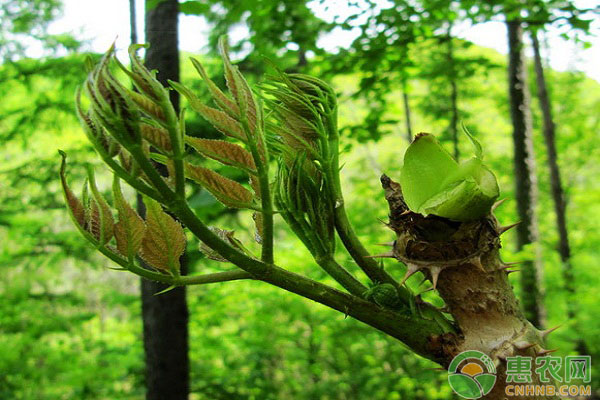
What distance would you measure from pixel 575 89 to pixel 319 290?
13885 mm

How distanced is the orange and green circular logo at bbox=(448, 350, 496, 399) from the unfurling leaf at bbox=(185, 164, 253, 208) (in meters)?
0.32

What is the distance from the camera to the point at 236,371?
5.55 meters

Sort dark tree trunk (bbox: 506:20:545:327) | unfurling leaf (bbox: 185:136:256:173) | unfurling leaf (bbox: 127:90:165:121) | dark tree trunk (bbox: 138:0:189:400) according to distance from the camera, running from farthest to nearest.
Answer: dark tree trunk (bbox: 506:20:545:327) → dark tree trunk (bbox: 138:0:189:400) → unfurling leaf (bbox: 185:136:256:173) → unfurling leaf (bbox: 127:90:165:121)

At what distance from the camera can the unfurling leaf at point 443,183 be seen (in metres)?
0.60

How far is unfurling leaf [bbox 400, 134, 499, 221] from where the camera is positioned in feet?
1.96

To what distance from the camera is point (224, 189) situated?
594mm

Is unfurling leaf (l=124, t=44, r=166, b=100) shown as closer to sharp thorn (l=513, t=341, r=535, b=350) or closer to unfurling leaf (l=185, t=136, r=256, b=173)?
unfurling leaf (l=185, t=136, r=256, b=173)

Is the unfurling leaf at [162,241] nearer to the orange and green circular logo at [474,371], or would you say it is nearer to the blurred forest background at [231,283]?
the orange and green circular logo at [474,371]

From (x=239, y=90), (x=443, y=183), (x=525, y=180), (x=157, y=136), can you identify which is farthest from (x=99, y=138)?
(x=525, y=180)

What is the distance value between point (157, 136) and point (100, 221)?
135 mm

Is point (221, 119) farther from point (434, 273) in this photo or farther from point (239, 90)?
point (434, 273)

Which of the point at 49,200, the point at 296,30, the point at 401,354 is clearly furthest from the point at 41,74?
the point at 401,354

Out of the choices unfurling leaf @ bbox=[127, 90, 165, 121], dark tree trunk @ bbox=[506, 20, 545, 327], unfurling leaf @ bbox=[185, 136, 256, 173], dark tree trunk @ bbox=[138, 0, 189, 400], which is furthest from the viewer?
dark tree trunk @ bbox=[506, 20, 545, 327]

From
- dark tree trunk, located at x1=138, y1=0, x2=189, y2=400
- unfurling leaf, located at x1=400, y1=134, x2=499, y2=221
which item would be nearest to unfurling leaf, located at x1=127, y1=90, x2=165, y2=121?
unfurling leaf, located at x1=400, y1=134, x2=499, y2=221
